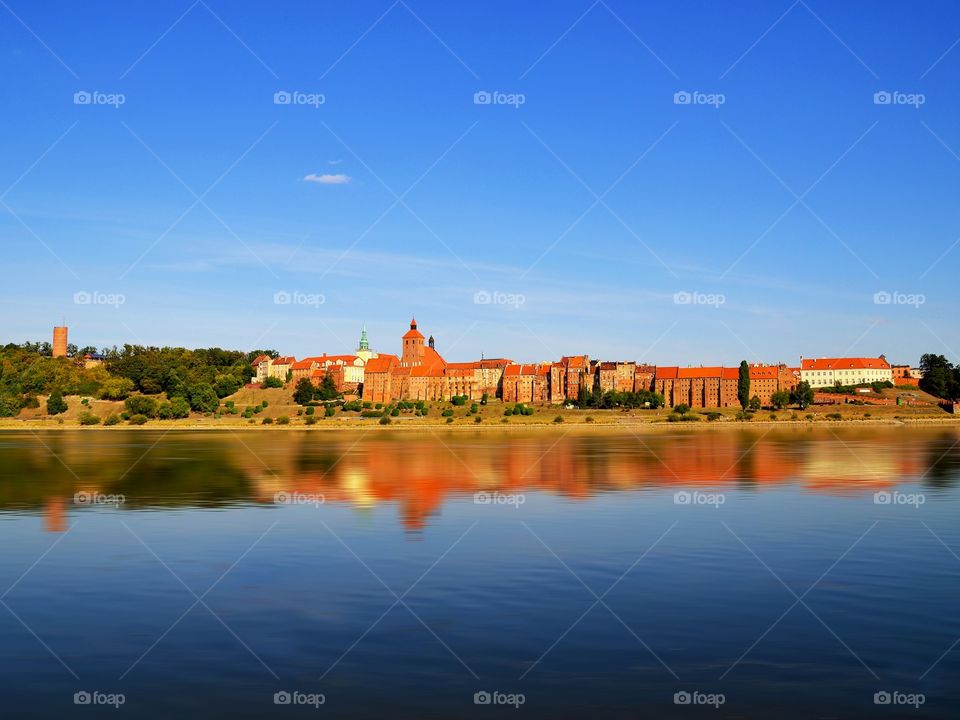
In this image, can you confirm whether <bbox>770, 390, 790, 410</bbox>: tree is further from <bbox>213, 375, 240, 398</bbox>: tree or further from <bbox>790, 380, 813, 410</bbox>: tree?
<bbox>213, 375, 240, 398</bbox>: tree

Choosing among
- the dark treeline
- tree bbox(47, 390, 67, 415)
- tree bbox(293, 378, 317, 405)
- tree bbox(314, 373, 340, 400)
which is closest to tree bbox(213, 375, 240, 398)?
the dark treeline

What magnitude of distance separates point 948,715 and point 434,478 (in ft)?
112

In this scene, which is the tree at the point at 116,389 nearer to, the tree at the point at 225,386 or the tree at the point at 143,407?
the tree at the point at 225,386

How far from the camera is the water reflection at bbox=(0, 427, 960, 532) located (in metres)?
36.3

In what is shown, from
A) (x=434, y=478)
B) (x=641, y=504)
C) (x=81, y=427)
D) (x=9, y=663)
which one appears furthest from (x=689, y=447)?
(x=81, y=427)

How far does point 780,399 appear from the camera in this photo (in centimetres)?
16412

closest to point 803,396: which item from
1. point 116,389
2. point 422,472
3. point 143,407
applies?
point 143,407

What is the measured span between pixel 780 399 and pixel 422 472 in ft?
421

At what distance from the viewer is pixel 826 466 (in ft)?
165

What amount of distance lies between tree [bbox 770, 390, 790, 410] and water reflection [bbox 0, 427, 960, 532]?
89.5m

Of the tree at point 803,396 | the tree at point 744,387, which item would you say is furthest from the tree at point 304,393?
the tree at point 803,396

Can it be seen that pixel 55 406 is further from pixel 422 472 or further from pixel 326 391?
pixel 422 472

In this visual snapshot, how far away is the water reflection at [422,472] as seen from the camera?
36344 millimetres

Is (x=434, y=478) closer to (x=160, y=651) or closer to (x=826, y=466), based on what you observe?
(x=826, y=466)
